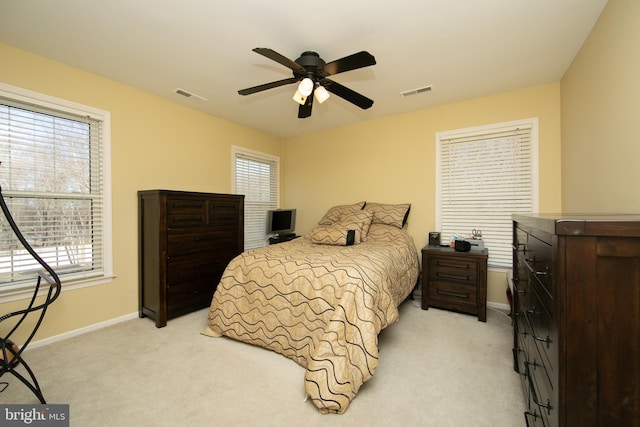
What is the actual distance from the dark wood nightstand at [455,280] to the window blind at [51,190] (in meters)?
3.48

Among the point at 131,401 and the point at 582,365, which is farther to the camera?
the point at 131,401

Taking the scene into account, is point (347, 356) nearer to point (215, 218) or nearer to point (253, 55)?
point (215, 218)

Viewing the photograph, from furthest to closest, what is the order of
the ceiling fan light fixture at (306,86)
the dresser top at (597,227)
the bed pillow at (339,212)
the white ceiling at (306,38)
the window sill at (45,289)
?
the bed pillow at (339,212)
the window sill at (45,289)
the ceiling fan light fixture at (306,86)
the white ceiling at (306,38)
the dresser top at (597,227)

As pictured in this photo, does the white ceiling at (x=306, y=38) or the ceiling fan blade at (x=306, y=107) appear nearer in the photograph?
the white ceiling at (x=306, y=38)

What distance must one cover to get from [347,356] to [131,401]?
1.36m

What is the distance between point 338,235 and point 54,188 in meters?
2.72

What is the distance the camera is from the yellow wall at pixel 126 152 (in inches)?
89.9

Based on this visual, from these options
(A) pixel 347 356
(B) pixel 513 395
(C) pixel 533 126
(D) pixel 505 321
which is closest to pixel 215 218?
(A) pixel 347 356

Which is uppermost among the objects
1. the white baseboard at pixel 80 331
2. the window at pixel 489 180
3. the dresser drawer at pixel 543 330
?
the window at pixel 489 180

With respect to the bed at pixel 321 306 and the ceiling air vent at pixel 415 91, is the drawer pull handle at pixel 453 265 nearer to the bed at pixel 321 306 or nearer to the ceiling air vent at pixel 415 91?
the bed at pixel 321 306

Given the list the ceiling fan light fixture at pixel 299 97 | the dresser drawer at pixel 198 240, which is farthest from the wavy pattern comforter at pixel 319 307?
the ceiling fan light fixture at pixel 299 97

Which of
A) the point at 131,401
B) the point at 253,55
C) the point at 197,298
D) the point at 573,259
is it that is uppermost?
the point at 253,55

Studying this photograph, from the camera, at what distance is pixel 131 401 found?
5.25 ft

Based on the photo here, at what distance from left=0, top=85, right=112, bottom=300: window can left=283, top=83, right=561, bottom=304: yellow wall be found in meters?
2.72
